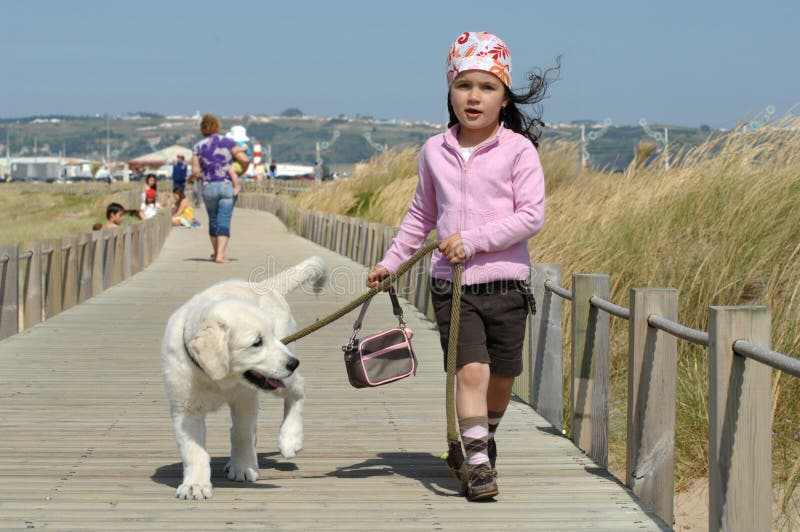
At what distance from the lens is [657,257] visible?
10312 mm

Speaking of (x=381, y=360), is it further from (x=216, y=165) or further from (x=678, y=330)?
(x=216, y=165)

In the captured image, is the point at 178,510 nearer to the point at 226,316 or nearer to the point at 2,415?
the point at 226,316

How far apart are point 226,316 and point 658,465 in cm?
209

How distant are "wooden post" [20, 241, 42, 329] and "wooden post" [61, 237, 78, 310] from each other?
1.09 m

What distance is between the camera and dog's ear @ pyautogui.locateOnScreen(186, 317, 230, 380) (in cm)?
536

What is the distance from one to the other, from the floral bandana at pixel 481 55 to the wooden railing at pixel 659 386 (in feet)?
4.01

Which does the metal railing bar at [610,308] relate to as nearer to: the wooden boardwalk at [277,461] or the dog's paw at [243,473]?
the wooden boardwalk at [277,461]

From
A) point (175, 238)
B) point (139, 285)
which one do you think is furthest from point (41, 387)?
point (175, 238)

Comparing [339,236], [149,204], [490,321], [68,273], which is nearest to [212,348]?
[490,321]

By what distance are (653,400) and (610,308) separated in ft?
2.83

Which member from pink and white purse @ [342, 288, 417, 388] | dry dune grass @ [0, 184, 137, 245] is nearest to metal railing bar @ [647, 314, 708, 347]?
pink and white purse @ [342, 288, 417, 388]

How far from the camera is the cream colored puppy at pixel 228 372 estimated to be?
5426mm

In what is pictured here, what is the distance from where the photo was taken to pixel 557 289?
769cm

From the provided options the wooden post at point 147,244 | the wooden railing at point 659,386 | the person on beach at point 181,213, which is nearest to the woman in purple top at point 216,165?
the wooden post at point 147,244
